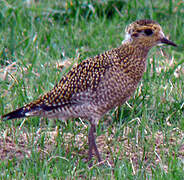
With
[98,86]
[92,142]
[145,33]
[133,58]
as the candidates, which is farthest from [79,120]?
[145,33]

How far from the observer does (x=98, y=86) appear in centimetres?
528

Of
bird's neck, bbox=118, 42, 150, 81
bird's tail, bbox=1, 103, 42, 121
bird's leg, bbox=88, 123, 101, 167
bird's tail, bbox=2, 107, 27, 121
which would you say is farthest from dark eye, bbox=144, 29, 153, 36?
bird's tail, bbox=2, 107, 27, 121

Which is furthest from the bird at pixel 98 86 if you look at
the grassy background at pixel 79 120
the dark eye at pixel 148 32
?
the grassy background at pixel 79 120

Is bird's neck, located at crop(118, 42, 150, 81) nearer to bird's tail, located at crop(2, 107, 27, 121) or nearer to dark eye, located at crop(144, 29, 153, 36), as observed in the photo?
dark eye, located at crop(144, 29, 153, 36)

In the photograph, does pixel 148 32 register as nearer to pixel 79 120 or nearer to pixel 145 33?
pixel 145 33

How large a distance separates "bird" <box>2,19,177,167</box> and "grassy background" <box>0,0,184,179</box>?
29cm

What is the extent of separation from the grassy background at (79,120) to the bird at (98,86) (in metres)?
0.29

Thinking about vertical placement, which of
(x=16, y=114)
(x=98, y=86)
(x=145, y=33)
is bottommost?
(x=16, y=114)

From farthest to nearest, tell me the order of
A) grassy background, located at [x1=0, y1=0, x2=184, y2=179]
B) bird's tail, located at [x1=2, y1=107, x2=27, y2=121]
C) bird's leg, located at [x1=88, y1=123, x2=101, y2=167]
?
bird's leg, located at [x1=88, y1=123, x2=101, y2=167], bird's tail, located at [x1=2, y1=107, x2=27, y2=121], grassy background, located at [x1=0, y1=0, x2=184, y2=179]

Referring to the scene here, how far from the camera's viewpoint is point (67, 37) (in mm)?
7773

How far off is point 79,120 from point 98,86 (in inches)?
35.8

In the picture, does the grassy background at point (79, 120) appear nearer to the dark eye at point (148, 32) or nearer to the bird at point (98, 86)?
→ the bird at point (98, 86)

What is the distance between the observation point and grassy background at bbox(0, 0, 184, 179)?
5.13 metres

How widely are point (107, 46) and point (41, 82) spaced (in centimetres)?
132
